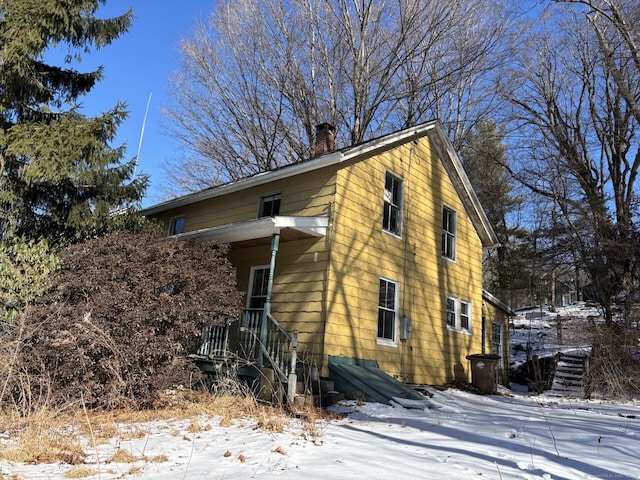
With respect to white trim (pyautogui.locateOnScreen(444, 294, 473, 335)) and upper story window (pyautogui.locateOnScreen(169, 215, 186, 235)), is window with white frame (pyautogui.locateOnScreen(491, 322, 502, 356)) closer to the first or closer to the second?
white trim (pyautogui.locateOnScreen(444, 294, 473, 335))

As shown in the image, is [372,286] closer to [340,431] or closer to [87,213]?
[340,431]

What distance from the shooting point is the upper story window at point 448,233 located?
14047 millimetres

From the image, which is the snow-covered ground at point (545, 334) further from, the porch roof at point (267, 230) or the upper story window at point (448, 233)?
the porch roof at point (267, 230)

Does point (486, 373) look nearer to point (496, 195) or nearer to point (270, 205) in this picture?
point (270, 205)

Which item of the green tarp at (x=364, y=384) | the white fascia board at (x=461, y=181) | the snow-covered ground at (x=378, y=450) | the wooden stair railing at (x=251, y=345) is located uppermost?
the white fascia board at (x=461, y=181)

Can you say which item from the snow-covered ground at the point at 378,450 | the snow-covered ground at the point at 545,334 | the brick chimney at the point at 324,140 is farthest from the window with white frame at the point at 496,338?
the snow-covered ground at the point at 378,450

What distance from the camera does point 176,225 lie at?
14469mm

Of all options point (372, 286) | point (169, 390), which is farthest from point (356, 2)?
point (169, 390)

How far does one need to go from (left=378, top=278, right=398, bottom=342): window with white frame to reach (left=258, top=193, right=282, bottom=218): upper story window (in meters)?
3.22

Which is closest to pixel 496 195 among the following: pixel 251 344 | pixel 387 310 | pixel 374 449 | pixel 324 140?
pixel 324 140

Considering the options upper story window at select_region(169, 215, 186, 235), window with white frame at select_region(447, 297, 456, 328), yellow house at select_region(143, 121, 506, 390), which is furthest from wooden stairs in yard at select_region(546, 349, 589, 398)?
upper story window at select_region(169, 215, 186, 235)

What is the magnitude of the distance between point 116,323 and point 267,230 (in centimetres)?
344

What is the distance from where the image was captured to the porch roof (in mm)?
9359

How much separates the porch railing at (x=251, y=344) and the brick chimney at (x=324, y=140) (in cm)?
520
